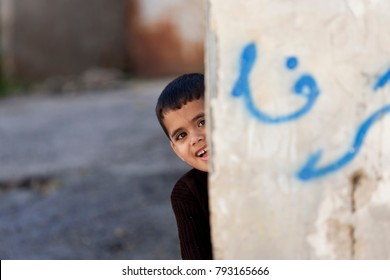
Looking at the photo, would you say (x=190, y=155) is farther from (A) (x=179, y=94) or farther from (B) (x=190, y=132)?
(A) (x=179, y=94)

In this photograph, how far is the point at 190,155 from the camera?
2.46 meters

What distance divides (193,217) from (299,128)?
467mm

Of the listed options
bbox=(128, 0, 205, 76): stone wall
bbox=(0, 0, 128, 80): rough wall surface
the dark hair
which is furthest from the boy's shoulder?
bbox=(0, 0, 128, 80): rough wall surface

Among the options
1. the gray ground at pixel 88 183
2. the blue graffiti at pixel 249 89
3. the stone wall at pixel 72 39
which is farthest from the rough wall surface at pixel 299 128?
the stone wall at pixel 72 39

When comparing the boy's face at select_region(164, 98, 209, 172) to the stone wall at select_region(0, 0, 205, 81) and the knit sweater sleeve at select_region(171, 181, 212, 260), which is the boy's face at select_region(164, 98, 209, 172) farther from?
the stone wall at select_region(0, 0, 205, 81)

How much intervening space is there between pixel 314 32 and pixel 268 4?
0.46 feet

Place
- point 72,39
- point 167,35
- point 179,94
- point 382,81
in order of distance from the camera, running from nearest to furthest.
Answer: point 382,81
point 179,94
point 167,35
point 72,39

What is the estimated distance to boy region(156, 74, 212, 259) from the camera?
7.86 ft

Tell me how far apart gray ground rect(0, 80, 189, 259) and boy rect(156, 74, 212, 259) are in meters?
1.81

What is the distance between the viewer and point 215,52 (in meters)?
2.11

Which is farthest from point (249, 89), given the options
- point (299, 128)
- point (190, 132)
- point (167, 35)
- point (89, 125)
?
point (167, 35)

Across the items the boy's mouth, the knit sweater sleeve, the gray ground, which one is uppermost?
the boy's mouth

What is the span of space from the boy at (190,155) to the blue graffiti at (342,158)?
39 centimetres
